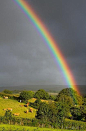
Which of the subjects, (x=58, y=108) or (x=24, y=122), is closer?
(x=24, y=122)

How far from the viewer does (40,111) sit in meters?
38.2

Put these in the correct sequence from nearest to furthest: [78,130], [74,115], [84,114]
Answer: [78,130] < [84,114] < [74,115]

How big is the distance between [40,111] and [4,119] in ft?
27.6

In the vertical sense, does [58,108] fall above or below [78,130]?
above

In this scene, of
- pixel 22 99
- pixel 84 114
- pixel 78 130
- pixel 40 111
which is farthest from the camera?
pixel 22 99

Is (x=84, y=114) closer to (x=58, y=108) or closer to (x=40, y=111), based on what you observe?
(x=58, y=108)

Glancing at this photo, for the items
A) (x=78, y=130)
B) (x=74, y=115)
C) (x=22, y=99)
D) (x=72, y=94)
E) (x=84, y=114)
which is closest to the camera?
(x=78, y=130)

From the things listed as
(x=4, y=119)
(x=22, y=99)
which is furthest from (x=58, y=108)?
(x=22, y=99)

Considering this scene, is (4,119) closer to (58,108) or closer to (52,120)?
(52,120)

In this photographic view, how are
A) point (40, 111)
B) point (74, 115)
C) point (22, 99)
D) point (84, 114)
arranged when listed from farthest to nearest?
point (22, 99), point (74, 115), point (84, 114), point (40, 111)

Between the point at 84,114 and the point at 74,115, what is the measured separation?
491cm

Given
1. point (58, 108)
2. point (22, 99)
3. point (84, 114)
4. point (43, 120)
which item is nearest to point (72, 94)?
point (22, 99)

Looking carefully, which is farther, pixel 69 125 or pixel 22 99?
pixel 22 99

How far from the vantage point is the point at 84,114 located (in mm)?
52375
